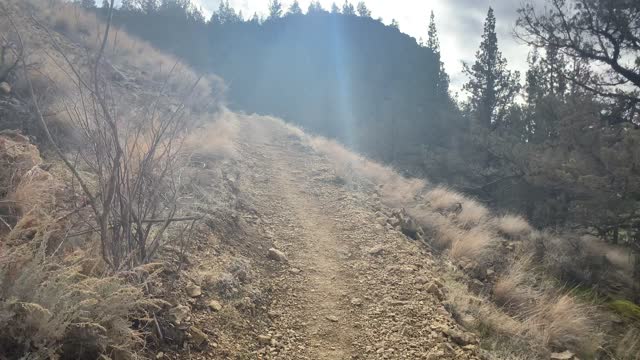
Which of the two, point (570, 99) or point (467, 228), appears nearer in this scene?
point (467, 228)

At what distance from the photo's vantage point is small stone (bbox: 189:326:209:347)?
334cm

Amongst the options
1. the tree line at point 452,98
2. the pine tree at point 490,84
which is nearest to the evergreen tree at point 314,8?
the tree line at point 452,98

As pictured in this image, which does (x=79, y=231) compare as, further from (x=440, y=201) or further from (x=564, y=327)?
(x=440, y=201)

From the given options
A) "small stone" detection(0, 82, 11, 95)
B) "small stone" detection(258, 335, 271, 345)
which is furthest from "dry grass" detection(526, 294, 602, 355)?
"small stone" detection(0, 82, 11, 95)

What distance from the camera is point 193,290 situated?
3926mm

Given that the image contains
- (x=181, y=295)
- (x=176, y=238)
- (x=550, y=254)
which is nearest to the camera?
(x=181, y=295)

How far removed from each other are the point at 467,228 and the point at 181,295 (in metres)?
7.39

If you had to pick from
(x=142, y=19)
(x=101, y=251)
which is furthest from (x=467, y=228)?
(x=142, y=19)

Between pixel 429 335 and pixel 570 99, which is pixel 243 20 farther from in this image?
pixel 429 335

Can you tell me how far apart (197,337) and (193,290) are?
0.64m

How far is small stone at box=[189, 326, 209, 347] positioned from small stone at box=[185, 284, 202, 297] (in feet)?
1.64

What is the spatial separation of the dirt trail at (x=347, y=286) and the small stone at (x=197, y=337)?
55 cm

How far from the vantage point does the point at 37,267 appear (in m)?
2.45

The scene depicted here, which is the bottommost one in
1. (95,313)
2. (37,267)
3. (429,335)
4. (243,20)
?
(429,335)
